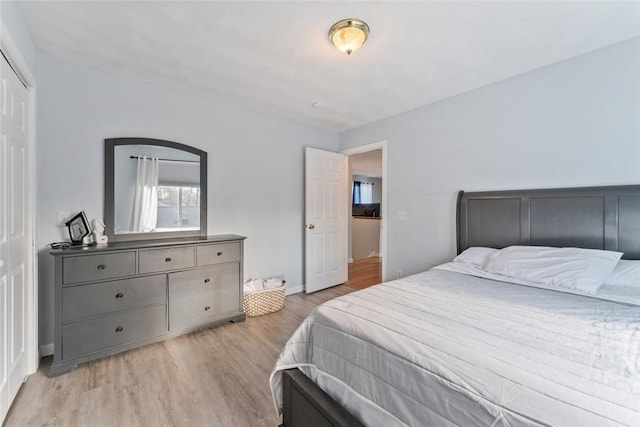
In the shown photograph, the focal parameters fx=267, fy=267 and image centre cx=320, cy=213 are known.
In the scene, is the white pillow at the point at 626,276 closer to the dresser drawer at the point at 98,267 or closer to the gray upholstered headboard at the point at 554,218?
the gray upholstered headboard at the point at 554,218

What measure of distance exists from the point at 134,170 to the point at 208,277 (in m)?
1.24

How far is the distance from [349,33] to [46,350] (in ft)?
10.9

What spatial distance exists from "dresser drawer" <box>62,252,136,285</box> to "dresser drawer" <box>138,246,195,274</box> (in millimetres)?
70

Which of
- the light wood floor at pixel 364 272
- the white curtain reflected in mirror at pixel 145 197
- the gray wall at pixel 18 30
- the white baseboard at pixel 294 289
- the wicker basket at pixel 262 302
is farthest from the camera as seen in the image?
the light wood floor at pixel 364 272

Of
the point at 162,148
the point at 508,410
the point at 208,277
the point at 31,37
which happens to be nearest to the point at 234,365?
the point at 208,277

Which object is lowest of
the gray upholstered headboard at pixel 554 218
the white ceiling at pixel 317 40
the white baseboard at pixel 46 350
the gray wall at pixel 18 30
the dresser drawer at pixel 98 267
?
the white baseboard at pixel 46 350

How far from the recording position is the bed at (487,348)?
29.9 inches

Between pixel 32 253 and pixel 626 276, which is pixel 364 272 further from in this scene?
pixel 32 253

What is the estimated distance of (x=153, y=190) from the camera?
8.67 ft

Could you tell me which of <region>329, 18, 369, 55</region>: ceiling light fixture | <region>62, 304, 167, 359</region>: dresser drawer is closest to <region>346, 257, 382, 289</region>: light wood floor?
<region>62, 304, 167, 359</region>: dresser drawer

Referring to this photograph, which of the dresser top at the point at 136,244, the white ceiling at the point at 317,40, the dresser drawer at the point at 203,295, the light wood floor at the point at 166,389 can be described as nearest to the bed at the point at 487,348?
the light wood floor at the point at 166,389

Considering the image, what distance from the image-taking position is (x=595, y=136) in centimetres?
205

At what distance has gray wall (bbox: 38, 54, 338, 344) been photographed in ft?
7.12

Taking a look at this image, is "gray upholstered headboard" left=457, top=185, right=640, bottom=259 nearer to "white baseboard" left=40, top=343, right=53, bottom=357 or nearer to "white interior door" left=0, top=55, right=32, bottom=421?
"white interior door" left=0, top=55, right=32, bottom=421
